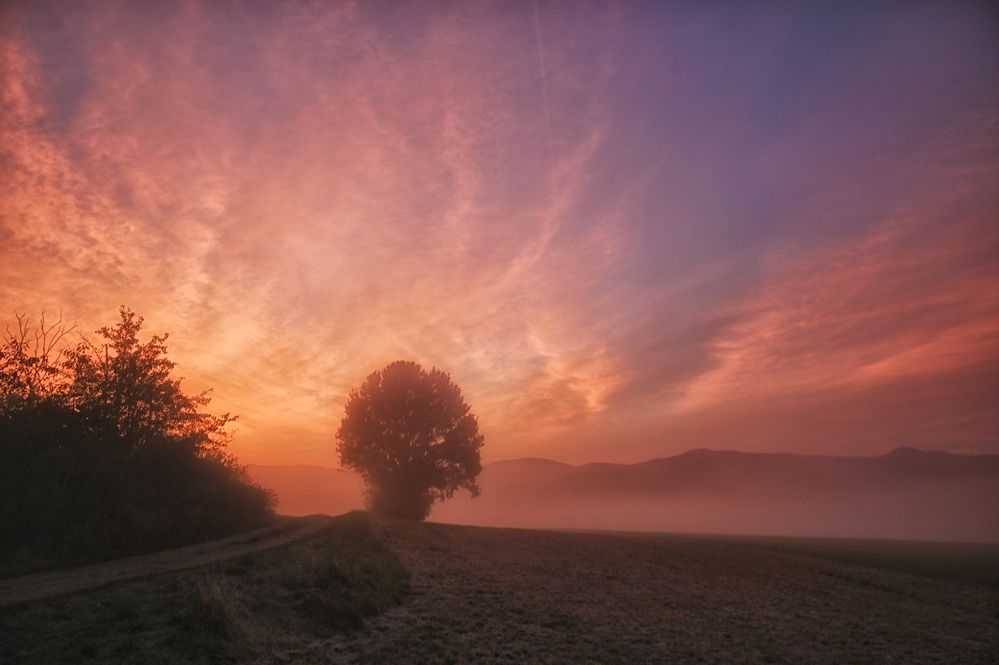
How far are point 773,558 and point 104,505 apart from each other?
41751 mm

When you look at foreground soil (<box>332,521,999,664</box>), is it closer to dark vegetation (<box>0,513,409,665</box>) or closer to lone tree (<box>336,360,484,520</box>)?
dark vegetation (<box>0,513,409,665</box>)

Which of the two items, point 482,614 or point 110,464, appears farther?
A: point 110,464

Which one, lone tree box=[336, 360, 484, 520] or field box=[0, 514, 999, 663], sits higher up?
lone tree box=[336, 360, 484, 520]

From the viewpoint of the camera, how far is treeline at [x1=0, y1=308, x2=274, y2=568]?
19203 millimetres

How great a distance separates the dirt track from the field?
4.03 feet

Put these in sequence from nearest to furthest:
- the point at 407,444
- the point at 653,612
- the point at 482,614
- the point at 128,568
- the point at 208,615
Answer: the point at 208,615
the point at 482,614
the point at 128,568
the point at 653,612
the point at 407,444

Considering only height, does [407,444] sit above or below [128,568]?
above

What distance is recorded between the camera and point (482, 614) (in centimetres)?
1572

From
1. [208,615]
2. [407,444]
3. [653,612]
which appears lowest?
[653,612]

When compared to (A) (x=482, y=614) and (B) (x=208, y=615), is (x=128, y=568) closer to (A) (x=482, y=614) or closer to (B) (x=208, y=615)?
(B) (x=208, y=615)

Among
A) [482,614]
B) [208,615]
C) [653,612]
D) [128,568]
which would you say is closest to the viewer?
[208,615]

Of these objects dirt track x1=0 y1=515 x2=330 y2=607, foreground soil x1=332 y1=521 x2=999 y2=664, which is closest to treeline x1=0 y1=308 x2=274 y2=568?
dirt track x1=0 y1=515 x2=330 y2=607

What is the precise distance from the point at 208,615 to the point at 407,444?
123 feet

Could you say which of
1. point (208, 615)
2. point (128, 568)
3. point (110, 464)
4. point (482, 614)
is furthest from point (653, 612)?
point (110, 464)
